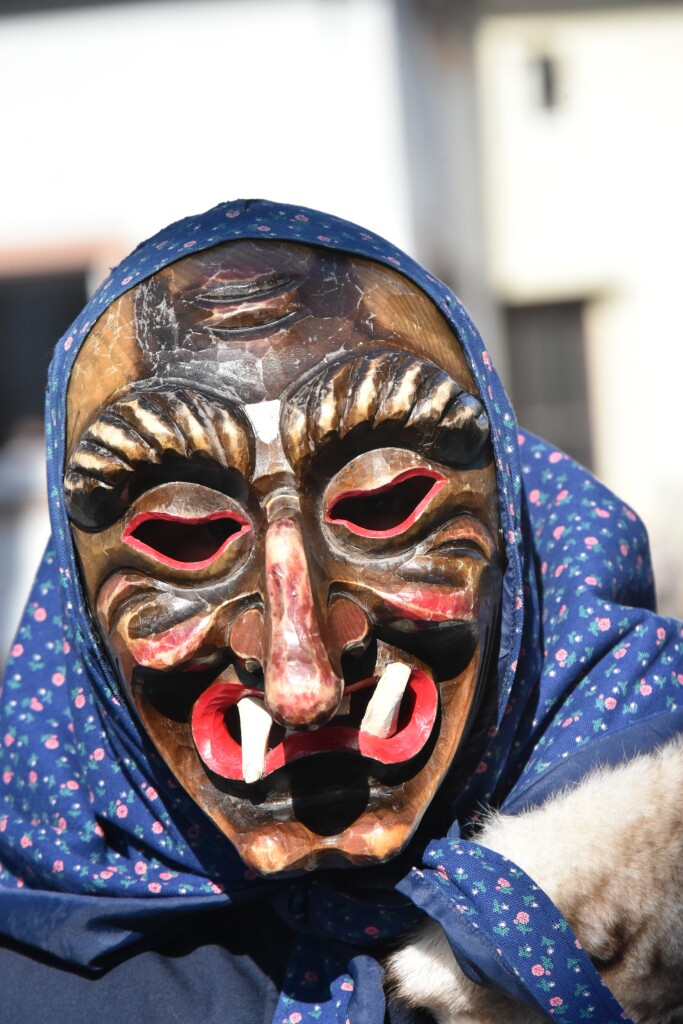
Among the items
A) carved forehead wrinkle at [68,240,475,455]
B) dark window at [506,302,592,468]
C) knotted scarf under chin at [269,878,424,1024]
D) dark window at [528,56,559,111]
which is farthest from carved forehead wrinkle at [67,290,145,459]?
dark window at [506,302,592,468]

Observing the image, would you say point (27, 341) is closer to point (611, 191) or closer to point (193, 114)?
point (193, 114)

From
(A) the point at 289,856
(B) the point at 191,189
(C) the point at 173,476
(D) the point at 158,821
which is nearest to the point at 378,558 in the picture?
(C) the point at 173,476

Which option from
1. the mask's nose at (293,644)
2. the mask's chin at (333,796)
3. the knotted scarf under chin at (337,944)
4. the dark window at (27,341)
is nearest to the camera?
the mask's nose at (293,644)

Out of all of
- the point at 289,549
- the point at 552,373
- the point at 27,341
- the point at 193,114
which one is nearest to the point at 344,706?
the point at 289,549

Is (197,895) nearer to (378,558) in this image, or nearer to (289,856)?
(289,856)

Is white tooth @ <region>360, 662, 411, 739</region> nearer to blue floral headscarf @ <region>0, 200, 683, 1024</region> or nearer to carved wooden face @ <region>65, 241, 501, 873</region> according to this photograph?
carved wooden face @ <region>65, 241, 501, 873</region>

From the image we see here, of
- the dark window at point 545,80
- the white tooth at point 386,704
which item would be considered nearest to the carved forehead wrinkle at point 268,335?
the white tooth at point 386,704

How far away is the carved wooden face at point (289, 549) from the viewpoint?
5.15 ft

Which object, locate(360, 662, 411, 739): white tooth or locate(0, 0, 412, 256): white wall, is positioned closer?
locate(360, 662, 411, 739): white tooth

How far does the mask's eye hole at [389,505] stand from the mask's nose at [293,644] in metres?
0.09

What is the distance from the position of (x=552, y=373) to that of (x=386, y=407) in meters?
8.33

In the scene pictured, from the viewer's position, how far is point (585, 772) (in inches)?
66.5

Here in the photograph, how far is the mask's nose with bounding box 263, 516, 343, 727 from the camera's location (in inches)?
57.7

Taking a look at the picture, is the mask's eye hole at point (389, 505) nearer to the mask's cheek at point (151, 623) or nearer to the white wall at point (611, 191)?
the mask's cheek at point (151, 623)
